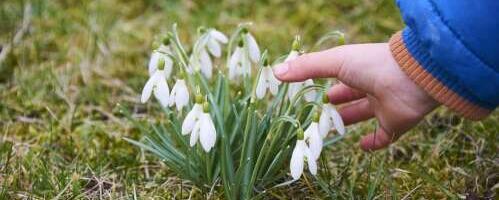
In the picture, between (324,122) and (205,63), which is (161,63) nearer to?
(205,63)

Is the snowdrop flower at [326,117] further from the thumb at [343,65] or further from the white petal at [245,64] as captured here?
the white petal at [245,64]

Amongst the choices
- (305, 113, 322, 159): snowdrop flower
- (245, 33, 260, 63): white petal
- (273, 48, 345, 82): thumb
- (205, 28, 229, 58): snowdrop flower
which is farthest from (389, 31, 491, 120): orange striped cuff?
(205, 28, 229, 58): snowdrop flower

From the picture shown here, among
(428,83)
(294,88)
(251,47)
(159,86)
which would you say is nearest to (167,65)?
(159,86)

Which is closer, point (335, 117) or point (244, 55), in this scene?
point (335, 117)

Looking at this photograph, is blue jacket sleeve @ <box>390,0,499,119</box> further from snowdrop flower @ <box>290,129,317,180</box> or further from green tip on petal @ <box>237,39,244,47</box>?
green tip on petal @ <box>237,39,244,47</box>

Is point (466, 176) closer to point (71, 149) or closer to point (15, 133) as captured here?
point (71, 149)

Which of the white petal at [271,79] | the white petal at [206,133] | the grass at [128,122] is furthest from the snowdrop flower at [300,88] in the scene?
the white petal at [206,133]
